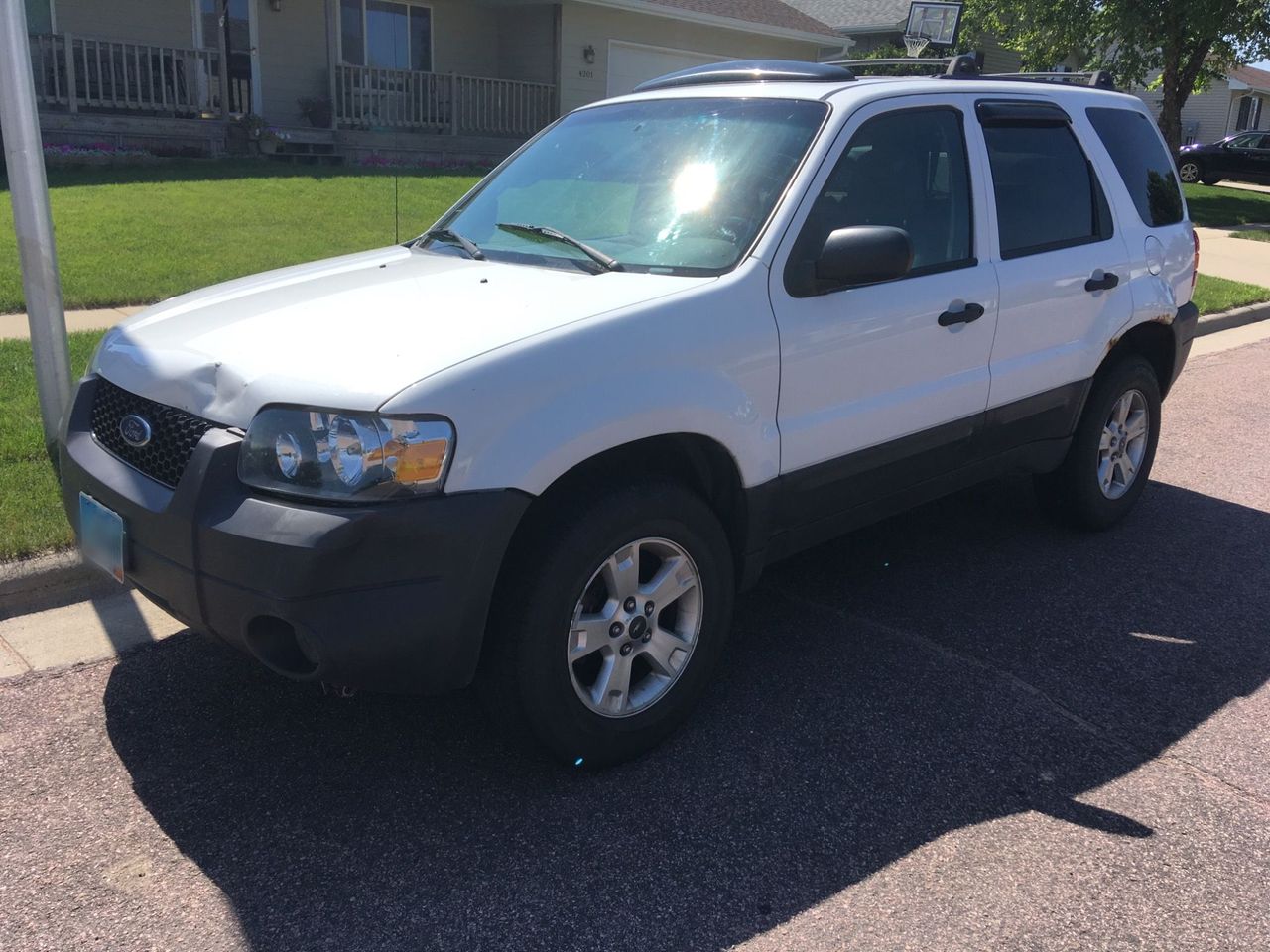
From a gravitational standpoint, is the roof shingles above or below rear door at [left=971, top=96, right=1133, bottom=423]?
above

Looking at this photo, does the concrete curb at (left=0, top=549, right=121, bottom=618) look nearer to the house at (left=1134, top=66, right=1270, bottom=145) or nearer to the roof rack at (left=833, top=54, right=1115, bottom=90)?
the roof rack at (left=833, top=54, right=1115, bottom=90)

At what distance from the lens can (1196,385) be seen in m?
8.72

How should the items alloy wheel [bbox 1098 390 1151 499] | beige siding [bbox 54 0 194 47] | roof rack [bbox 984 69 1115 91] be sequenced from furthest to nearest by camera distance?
beige siding [bbox 54 0 194 47] < roof rack [bbox 984 69 1115 91] < alloy wheel [bbox 1098 390 1151 499]

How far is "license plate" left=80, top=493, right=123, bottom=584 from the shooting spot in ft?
10.2

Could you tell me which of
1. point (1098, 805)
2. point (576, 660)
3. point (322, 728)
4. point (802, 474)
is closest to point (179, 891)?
point (322, 728)

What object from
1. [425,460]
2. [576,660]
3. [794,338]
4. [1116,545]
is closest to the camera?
[425,460]

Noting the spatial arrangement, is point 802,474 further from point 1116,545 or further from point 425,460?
point 1116,545

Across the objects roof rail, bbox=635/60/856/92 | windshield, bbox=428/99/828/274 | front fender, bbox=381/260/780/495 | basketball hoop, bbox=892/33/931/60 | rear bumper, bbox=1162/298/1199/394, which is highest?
basketball hoop, bbox=892/33/931/60

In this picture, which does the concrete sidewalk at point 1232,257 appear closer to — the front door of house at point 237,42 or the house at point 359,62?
the house at point 359,62

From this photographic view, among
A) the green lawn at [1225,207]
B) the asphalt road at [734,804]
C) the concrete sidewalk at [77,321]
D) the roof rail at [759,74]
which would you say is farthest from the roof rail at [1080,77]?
the green lawn at [1225,207]

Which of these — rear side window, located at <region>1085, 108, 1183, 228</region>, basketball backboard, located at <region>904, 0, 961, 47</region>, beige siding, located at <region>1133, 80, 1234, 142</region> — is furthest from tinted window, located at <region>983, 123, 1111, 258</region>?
beige siding, located at <region>1133, 80, 1234, 142</region>

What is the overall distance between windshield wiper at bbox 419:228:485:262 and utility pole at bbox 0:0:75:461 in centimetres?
163

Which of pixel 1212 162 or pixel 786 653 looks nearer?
pixel 786 653

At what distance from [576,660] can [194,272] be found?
7.19m
